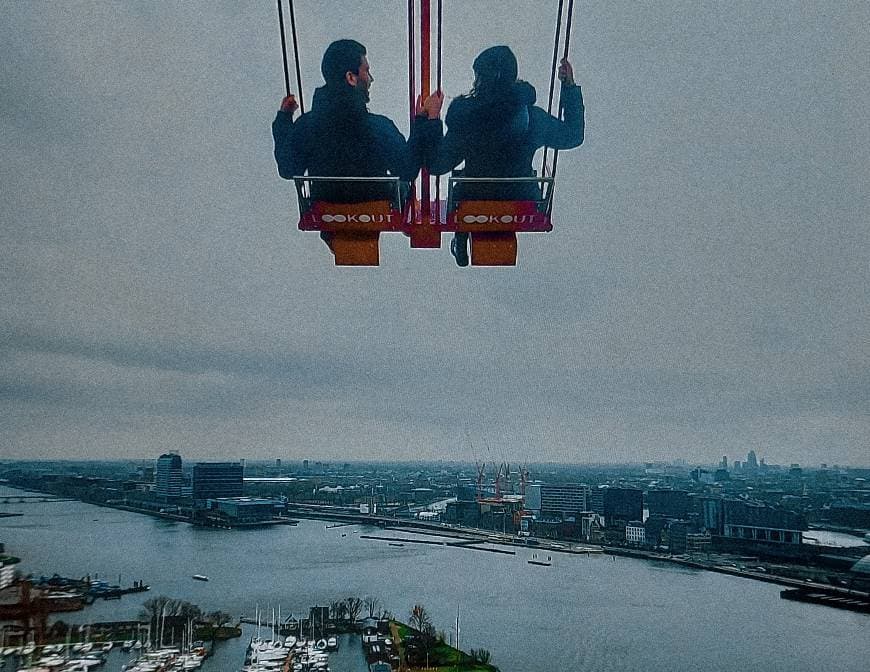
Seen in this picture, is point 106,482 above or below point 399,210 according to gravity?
below

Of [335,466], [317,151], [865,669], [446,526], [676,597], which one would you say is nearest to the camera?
[317,151]

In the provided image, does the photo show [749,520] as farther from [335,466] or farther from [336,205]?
[336,205]

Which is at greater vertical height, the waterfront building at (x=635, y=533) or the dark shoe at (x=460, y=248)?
the dark shoe at (x=460, y=248)

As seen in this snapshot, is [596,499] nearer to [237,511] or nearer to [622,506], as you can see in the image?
[622,506]

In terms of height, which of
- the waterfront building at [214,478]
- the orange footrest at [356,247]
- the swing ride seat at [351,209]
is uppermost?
the swing ride seat at [351,209]

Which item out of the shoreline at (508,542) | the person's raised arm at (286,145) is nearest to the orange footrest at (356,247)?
the person's raised arm at (286,145)

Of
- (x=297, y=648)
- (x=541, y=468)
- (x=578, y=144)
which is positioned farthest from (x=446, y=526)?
(x=578, y=144)

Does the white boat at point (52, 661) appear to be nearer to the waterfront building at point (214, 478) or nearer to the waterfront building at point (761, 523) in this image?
the waterfront building at point (214, 478)
